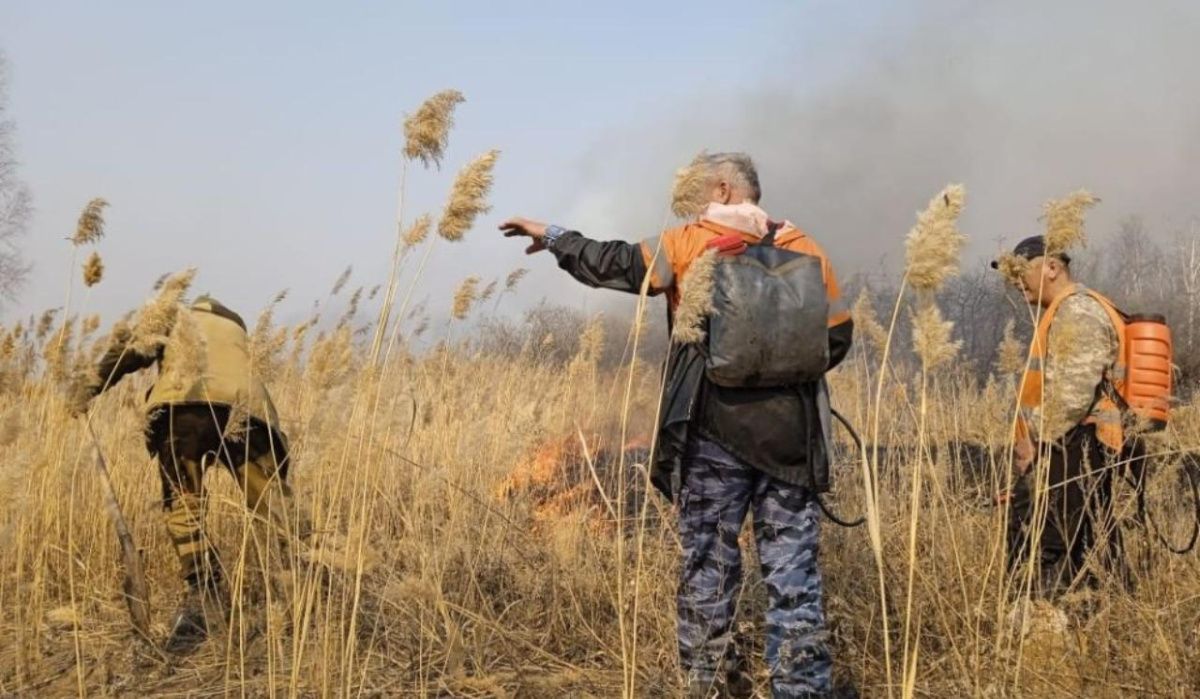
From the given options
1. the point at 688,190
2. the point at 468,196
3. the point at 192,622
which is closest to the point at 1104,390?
the point at 688,190

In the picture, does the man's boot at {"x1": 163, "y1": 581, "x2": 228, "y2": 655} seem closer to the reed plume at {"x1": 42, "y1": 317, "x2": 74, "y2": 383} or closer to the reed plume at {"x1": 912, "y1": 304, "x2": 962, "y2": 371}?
the reed plume at {"x1": 42, "y1": 317, "x2": 74, "y2": 383}

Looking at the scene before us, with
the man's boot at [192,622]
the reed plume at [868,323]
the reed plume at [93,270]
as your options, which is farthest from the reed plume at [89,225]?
the reed plume at [868,323]

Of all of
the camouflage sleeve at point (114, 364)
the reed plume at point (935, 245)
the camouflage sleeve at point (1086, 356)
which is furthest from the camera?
the camouflage sleeve at point (1086, 356)

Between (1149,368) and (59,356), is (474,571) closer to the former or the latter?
(59,356)

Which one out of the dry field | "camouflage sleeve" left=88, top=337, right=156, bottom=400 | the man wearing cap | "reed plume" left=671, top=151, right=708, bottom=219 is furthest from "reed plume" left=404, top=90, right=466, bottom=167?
the man wearing cap

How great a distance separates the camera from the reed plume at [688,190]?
9.10ft

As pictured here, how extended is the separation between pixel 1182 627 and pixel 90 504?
4752mm

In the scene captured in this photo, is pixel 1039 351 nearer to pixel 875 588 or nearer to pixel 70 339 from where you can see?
pixel 875 588

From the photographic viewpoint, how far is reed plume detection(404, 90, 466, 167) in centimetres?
292

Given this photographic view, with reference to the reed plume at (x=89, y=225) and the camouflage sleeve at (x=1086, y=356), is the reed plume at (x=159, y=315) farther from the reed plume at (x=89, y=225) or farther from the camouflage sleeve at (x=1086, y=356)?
the camouflage sleeve at (x=1086, y=356)

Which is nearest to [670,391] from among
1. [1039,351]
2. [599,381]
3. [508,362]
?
[1039,351]

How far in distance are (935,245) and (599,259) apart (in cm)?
114

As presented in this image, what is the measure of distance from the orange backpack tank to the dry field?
479mm

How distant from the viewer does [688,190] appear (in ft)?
9.12
